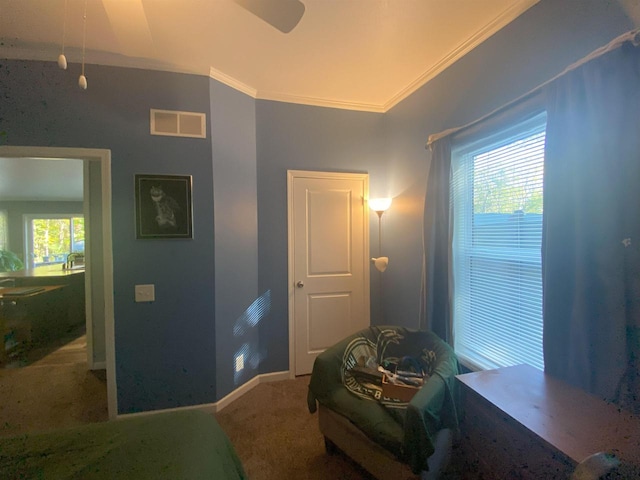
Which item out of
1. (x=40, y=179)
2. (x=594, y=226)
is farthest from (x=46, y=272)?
(x=594, y=226)

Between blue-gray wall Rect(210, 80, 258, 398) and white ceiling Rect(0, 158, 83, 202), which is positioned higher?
white ceiling Rect(0, 158, 83, 202)

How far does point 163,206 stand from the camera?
6.97 ft

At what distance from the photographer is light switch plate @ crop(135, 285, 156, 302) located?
2102mm

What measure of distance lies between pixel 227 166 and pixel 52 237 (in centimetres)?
555

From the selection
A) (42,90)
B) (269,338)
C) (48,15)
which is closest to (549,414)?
(269,338)

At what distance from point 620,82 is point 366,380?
6.23 ft

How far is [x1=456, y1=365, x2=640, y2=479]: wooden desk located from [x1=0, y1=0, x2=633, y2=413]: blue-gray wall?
1257 millimetres

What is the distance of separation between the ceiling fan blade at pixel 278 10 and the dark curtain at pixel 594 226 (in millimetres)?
1233

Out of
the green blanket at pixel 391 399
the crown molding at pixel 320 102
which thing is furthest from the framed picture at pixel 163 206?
the green blanket at pixel 391 399

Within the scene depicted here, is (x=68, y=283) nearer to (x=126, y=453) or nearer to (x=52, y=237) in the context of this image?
(x=52, y=237)

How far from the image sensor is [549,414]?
106 cm

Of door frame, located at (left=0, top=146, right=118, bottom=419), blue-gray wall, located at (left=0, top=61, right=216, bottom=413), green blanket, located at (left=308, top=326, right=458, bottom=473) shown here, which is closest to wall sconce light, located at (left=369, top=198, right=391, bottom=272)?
green blanket, located at (left=308, top=326, right=458, bottom=473)

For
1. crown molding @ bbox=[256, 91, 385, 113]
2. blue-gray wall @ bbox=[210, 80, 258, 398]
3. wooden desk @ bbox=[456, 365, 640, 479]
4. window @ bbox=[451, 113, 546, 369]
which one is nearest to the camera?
wooden desk @ bbox=[456, 365, 640, 479]

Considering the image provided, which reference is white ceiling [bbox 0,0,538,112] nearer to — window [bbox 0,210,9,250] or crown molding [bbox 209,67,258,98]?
crown molding [bbox 209,67,258,98]
